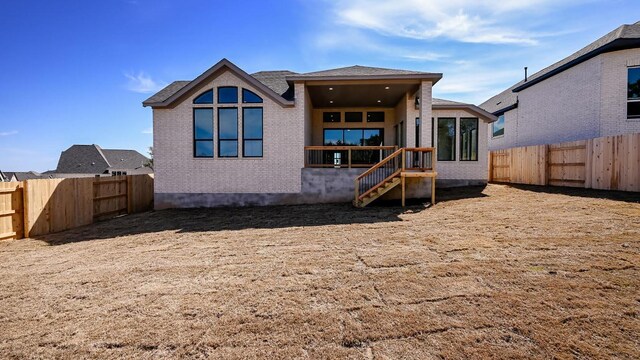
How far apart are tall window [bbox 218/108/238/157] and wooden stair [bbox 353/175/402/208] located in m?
5.90

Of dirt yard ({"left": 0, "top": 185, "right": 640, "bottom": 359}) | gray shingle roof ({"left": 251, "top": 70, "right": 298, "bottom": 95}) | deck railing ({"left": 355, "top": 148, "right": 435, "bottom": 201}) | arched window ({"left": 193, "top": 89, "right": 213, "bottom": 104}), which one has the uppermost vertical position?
gray shingle roof ({"left": 251, "top": 70, "right": 298, "bottom": 95})

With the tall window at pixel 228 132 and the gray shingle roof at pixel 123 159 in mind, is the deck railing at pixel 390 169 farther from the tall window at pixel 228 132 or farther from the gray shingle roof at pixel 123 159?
the gray shingle roof at pixel 123 159

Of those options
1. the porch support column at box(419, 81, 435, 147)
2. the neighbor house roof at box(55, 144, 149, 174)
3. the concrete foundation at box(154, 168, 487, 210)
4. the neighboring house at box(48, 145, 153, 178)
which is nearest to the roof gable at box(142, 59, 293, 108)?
the concrete foundation at box(154, 168, 487, 210)

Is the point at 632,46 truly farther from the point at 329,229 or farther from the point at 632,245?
the point at 329,229

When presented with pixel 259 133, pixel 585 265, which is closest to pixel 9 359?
pixel 585 265

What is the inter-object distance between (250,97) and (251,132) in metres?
1.52

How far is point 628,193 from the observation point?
32.3 feet

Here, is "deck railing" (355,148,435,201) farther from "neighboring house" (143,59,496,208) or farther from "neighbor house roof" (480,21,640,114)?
"neighbor house roof" (480,21,640,114)

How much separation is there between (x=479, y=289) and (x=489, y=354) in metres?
1.39

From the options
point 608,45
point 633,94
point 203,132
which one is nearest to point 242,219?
point 203,132

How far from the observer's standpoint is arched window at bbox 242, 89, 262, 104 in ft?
40.4

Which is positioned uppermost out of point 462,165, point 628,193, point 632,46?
point 632,46

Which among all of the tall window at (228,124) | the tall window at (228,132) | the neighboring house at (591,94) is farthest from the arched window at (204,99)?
the neighboring house at (591,94)

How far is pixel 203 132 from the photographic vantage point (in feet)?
41.2
